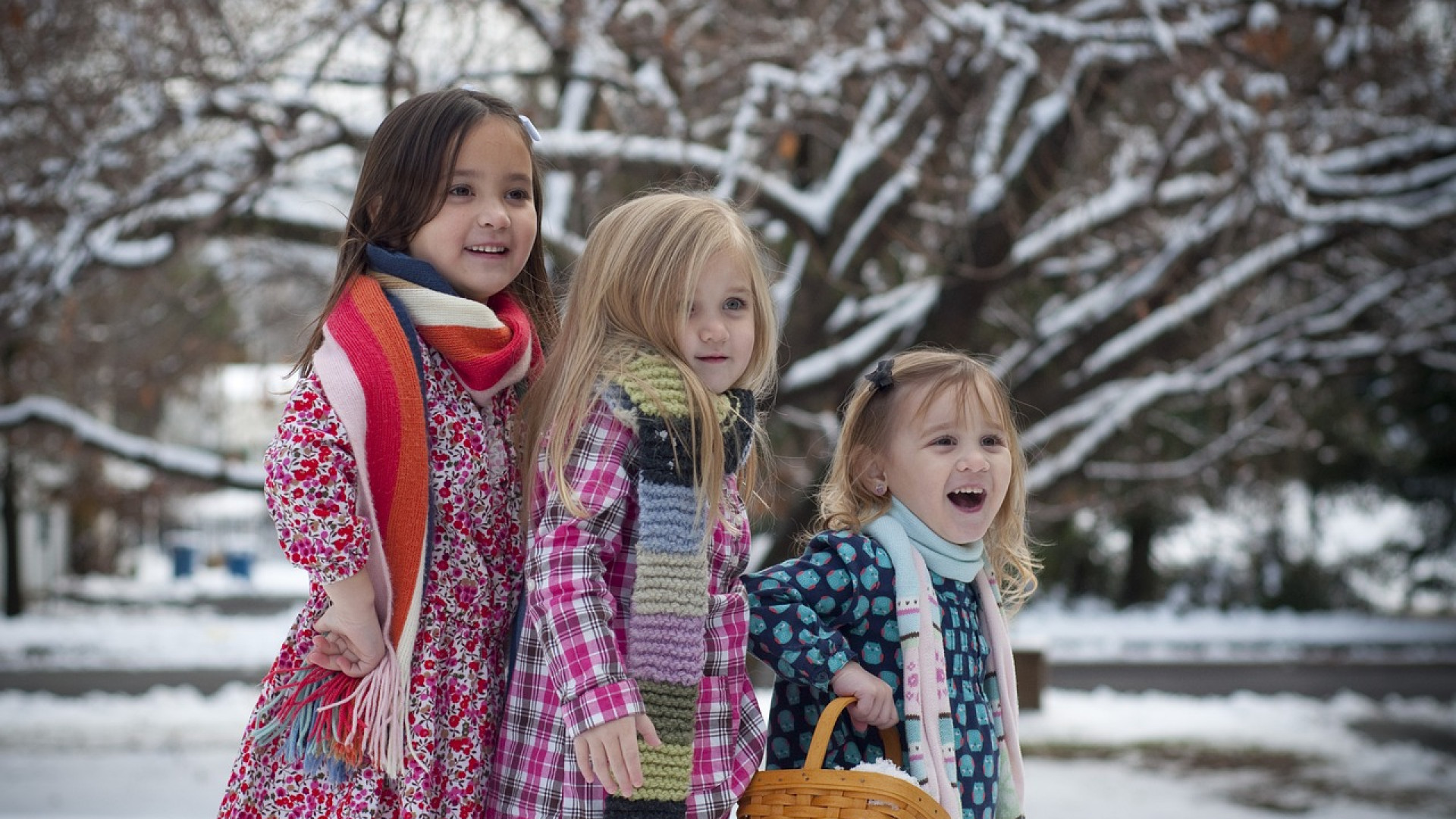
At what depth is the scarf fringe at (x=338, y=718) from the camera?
6.43ft

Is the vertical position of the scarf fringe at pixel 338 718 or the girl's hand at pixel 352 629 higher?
the girl's hand at pixel 352 629

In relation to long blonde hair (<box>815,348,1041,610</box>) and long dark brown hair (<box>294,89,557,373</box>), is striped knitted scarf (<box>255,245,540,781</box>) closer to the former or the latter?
long dark brown hair (<box>294,89,557,373</box>)

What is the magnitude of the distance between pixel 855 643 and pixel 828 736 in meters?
0.29

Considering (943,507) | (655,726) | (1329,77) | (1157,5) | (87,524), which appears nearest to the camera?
(655,726)

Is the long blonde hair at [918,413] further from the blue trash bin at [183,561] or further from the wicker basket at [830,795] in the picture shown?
the blue trash bin at [183,561]

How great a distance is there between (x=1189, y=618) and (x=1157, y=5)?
1362cm

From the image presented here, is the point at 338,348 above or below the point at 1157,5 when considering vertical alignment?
below

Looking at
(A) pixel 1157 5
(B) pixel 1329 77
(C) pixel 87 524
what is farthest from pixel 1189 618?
(C) pixel 87 524

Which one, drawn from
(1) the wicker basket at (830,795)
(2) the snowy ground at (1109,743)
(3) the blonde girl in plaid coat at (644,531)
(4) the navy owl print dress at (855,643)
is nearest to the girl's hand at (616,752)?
(3) the blonde girl in plaid coat at (644,531)

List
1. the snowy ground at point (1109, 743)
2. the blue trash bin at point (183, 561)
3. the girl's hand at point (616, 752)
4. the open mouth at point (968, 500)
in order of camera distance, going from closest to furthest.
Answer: the girl's hand at point (616, 752)
the open mouth at point (968, 500)
the snowy ground at point (1109, 743)
the blue trash bin at point (183, 561)

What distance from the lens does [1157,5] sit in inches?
173

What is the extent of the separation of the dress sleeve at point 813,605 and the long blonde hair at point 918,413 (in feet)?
0.35

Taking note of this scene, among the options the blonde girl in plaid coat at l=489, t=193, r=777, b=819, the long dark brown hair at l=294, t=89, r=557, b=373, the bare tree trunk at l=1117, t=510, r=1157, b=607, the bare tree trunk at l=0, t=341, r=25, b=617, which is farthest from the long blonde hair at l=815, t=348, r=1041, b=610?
the bare tree trunk at l=0, t=341, r=25, b=617

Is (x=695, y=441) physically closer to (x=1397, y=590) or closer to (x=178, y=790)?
(x=178, y=790)
